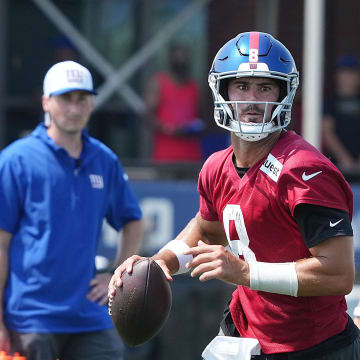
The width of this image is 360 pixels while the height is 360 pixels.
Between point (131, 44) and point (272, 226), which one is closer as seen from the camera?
point (272, 226)

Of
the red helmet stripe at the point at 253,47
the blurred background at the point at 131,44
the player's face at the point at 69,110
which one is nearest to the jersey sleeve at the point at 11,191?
the player's face at the point at 69,110

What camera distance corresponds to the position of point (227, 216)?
3.71 m

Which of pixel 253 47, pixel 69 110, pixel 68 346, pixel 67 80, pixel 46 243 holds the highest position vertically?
pixel 253 47

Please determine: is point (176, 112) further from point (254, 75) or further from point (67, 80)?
point (254, 75)

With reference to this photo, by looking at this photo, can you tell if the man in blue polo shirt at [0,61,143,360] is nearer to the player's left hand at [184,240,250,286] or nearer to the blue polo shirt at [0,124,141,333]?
the blue polo shirt at [0,124,141,333]

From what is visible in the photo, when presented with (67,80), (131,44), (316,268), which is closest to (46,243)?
(67,80)

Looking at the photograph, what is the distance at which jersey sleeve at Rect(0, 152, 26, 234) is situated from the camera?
4773mm

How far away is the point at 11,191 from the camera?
4.79 meters

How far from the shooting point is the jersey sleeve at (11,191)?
4.77 m

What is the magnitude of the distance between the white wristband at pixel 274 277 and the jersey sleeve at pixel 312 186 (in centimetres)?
20

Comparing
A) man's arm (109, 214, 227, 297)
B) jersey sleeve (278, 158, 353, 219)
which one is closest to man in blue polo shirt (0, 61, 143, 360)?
man's arm (109, 214, 227, 297)

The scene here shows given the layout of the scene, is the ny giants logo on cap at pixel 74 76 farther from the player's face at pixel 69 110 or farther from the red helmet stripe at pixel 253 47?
the red helmet stripe at pixel 253 47

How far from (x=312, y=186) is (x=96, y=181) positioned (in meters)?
1.83

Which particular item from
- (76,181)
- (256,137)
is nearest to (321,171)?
(256,137)
